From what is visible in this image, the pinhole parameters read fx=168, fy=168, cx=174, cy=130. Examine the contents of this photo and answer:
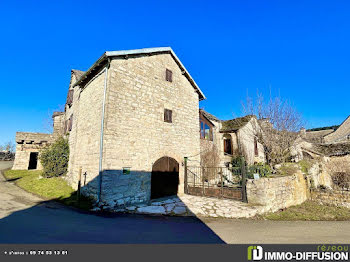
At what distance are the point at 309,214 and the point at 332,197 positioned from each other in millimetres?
3533

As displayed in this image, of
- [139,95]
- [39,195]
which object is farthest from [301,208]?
[39,195]

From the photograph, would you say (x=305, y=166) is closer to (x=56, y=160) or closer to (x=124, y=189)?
(x=124, y=189)

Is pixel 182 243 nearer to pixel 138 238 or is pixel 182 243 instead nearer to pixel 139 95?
pixel 138 238

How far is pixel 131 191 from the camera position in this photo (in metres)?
7.85

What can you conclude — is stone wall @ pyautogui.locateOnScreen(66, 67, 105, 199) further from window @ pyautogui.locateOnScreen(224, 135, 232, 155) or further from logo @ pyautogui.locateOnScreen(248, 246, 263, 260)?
window @ pyautogui.locateOnScreen(224, 135, 232, 155)

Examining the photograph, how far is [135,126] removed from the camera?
8.47 meters

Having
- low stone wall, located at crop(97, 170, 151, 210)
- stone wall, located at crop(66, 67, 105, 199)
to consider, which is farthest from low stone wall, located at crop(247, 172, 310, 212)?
stone wall, located at crop(66, 67, 105, 199)

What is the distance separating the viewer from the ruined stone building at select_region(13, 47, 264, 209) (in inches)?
298

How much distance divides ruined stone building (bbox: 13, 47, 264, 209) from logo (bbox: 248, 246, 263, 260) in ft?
18.1

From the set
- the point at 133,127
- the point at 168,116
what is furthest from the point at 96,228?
the point at 168,116

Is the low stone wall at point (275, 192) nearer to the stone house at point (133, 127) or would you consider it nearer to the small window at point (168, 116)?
the stone house at point (133, 127)

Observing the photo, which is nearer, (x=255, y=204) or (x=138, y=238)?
(x=138, y=238)

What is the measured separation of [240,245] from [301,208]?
23.5ft

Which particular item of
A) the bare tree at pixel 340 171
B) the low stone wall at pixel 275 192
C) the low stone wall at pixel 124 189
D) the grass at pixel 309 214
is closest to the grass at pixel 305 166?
the bare tree at pixel 340 171
